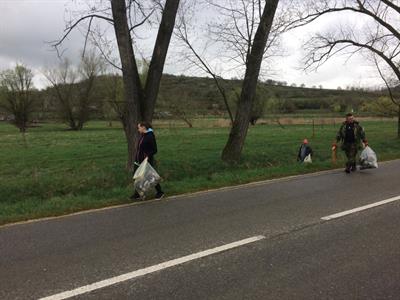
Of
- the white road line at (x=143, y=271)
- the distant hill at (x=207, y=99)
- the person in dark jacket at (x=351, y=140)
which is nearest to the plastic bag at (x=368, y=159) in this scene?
the person in dark jacket at (x=351, y=140)

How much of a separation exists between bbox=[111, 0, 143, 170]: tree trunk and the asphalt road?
144 inches

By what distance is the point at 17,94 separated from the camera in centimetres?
6397

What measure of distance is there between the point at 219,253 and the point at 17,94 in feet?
214

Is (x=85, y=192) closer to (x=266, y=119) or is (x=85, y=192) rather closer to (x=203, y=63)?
(x=203, y=63)

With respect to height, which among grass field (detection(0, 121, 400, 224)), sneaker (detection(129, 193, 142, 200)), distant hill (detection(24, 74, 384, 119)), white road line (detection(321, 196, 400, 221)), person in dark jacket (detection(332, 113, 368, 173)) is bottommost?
grass field (detection(0, 121, 400, 224))

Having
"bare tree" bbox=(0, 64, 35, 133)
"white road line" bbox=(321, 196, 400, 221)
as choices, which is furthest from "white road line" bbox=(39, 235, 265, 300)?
"bare tree" bbox=(0, 64, 35, 133)

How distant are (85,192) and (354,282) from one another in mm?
8246

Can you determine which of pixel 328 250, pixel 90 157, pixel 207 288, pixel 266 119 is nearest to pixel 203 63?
pixel 90 157

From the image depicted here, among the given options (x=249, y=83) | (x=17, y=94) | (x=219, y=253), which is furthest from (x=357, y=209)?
(x=17, y=94)

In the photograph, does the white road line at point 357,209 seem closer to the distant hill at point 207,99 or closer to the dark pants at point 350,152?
the dark pants at point 350,152

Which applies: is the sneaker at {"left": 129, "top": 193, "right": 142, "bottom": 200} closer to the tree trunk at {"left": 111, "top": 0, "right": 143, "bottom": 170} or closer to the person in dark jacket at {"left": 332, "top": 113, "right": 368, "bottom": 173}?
the tree trunk at {"left": 111, "top": 0, "right": 143, "bottom": 170}

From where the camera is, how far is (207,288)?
445 centimetres

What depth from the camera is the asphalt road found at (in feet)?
14.6

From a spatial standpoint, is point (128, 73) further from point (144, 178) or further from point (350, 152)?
point (350, 152)
